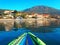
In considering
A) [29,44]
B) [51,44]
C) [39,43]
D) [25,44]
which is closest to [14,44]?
[39,43]

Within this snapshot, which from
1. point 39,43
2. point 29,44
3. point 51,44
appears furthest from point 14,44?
point 51,44

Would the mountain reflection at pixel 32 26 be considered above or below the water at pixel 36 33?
below

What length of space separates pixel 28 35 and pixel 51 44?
4750mm

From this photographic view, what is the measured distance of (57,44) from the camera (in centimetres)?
4056

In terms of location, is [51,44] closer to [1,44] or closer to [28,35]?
[28,35]

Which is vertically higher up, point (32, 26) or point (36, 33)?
point (36, 33)

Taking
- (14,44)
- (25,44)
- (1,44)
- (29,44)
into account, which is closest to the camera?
(14,44)

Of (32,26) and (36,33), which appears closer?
(36,33)

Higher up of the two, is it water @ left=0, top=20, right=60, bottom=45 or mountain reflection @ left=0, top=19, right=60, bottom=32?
water @ left=0, top=20, right=60, bottom=45

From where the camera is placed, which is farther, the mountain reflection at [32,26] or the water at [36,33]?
the mountain reflection at [32,26]

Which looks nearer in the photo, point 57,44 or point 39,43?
point 39,43

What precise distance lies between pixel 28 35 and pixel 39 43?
9992 mm

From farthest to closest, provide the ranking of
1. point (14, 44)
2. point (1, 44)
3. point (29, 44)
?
point (1, 44), point (29, 44), point (14, 44)

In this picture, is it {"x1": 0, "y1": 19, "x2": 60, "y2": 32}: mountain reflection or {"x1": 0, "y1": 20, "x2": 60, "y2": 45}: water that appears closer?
{"x1": 0, "y1": 20, "x2": 60, "y2": 45}: water
